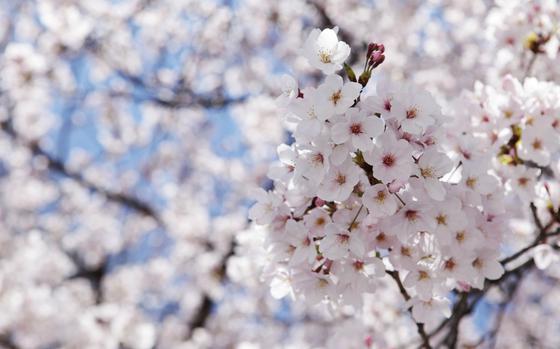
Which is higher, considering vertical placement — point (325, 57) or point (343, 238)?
point (325, 57)

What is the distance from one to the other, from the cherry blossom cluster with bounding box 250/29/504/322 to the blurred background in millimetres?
1689

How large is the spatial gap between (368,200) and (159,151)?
25.6ft

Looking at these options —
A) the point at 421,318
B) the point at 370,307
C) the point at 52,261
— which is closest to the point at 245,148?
the point at 52,261

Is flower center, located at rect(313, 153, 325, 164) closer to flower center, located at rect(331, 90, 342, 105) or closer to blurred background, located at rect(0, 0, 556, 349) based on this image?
flower center, located at rect(331, 90, 342, 105)

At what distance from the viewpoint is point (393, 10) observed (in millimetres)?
6605

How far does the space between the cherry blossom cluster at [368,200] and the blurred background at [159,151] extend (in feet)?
5.54

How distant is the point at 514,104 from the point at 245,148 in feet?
25.1

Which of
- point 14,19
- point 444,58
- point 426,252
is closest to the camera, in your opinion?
point 426,252

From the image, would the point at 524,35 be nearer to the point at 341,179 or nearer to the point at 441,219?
the point at 441,219

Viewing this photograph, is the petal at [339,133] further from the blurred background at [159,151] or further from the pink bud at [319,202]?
the blurred background at [159,151]

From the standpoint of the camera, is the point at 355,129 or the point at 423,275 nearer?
the point at 355,129

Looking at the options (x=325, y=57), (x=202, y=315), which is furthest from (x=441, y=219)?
(x=202, y=315)

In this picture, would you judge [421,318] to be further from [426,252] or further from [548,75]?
[548,75]

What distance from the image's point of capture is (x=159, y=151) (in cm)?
912
